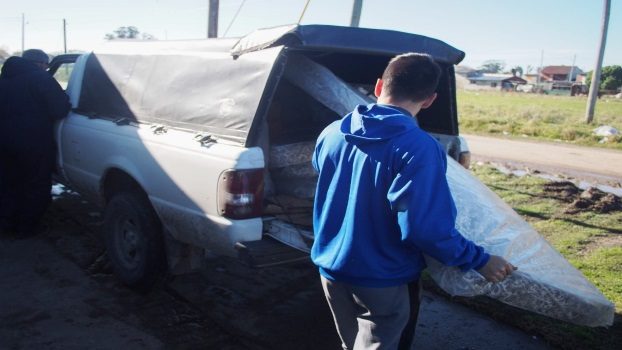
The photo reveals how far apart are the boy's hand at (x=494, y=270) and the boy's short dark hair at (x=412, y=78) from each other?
2.41ft

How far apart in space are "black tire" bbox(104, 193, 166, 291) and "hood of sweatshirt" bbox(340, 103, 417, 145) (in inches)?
88.0

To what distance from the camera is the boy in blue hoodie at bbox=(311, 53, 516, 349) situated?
204cm

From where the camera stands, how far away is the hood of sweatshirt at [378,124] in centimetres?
210

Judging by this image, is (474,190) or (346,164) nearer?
(346,164)

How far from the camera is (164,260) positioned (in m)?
4.06

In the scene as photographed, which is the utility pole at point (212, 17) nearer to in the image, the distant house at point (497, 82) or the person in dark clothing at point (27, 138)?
the person in dark clothing at point (27, 138)

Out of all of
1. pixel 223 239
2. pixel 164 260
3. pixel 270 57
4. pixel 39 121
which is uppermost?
pixel 270 57

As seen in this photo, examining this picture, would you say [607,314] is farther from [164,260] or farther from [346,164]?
[164,260]

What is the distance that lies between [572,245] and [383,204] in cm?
441

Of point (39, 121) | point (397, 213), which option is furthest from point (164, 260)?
point (397, 213)

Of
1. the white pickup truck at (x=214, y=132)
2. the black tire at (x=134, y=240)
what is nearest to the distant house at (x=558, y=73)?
the white pickup truck at (x=214, y=132)

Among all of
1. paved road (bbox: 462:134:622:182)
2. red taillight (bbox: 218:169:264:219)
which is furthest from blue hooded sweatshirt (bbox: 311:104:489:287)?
paved road (bbox: 462:134:622:182)

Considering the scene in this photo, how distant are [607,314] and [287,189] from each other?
7.63 ft

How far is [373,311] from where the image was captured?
230 centimetres
